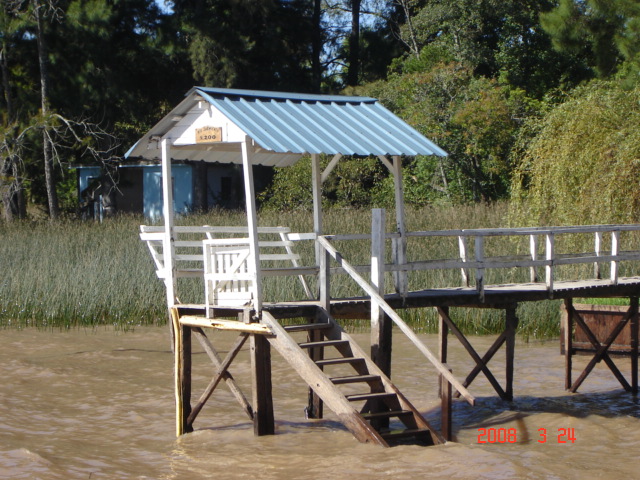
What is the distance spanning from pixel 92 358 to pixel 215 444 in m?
5.95

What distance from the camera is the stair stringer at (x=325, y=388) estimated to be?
916cm

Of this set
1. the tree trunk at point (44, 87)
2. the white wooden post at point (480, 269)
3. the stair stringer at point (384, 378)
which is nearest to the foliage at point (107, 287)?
the white wooden post at point (480, 269)

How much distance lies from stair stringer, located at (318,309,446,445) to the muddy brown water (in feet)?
0.78

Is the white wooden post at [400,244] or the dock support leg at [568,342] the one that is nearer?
the white wooden post at [400,244]

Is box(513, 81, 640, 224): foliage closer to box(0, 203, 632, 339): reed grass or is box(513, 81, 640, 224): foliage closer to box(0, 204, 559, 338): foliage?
box(0, 203, 632, 339): reed grass

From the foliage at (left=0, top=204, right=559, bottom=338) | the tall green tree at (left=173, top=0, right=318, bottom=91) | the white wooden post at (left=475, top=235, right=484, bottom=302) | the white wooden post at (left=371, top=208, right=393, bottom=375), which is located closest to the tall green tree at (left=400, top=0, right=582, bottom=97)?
the tall green tree at (left=173, top=0, right=318, bottom=91)

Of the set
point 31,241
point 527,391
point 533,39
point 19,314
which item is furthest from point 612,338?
point 533,39

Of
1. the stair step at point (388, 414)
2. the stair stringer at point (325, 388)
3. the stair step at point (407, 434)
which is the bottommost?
the stair step at point (407, 434)

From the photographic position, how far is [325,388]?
9391 mm

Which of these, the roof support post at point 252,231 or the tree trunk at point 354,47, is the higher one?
the tree trunk at point 354,47

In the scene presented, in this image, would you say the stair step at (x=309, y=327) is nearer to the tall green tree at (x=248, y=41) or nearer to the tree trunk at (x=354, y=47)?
the tall green tree at (x=248, y=41)

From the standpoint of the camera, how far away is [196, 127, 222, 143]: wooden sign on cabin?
1041 cm

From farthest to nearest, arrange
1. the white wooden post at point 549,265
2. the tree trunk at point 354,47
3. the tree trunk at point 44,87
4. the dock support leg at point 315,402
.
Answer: the tree trunk at point 354,47 → the tree trunk at point 44,87 → the white wooden post at point 549,265 → the dock support leg at point 315,402

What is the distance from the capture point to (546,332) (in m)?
17.4
